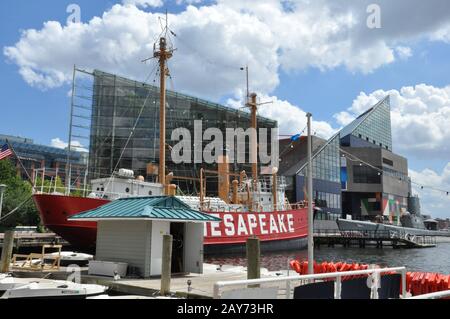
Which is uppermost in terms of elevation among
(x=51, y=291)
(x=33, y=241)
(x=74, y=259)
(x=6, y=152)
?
(x=6, y=152)

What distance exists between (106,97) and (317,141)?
45.6 m

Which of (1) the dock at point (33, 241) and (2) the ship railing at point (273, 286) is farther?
(1) the dock at point (33, 241)

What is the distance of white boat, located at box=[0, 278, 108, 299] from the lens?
13609 mm

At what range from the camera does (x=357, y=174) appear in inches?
3713

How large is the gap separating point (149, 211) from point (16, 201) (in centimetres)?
3970

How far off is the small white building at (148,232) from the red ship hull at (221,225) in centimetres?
809

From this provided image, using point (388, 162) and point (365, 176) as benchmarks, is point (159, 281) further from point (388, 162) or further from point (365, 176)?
point (388, 162)

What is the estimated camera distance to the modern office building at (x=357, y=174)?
81.6 meters

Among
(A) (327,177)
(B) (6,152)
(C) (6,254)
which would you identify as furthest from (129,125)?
(C) (6,254)

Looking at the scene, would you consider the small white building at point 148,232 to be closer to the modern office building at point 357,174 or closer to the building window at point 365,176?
the modern office building at point 357,174

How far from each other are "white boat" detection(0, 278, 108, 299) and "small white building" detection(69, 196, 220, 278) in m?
3.17

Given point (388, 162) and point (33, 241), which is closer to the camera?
point (33, 241)

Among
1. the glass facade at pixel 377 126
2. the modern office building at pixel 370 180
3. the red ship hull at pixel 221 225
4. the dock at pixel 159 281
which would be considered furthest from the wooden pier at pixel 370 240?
the dock at pixel 159 281
